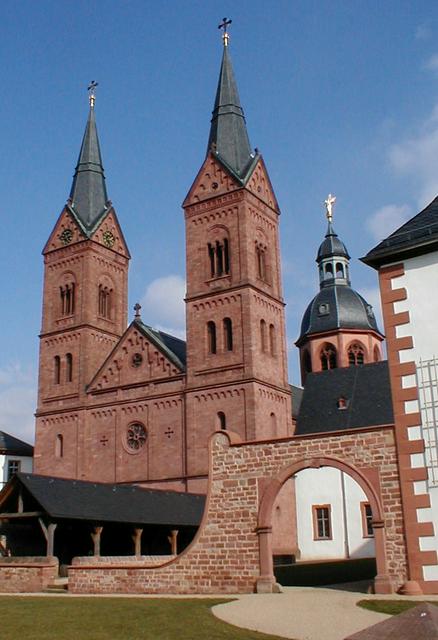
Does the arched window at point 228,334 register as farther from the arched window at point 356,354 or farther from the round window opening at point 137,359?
the arched window at point 356,354

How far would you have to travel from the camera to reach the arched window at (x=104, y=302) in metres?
50.4

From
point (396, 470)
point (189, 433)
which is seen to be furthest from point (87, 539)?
point (396, 470)

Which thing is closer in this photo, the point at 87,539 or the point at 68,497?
the point at 68,497

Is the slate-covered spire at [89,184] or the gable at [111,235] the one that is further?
the slate-covered spire at [89,184]

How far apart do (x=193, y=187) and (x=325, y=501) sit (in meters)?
20.1

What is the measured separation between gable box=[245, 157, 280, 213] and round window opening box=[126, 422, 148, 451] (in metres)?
15.4

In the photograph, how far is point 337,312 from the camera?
202 ft

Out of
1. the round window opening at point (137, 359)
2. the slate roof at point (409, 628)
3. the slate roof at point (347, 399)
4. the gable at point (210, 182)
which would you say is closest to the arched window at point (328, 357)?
the slate roof at point (347, 399)

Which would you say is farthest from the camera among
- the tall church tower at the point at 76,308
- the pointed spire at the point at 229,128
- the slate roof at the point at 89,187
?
the slate roof at the point at 89,187

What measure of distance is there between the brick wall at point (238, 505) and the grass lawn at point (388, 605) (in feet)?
9.69

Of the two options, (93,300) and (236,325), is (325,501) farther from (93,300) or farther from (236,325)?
(93,300)

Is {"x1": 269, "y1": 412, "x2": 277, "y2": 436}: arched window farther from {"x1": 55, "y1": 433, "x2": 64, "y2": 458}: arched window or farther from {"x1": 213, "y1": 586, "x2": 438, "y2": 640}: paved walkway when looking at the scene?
{"x1": 213, "y1": 586, "x2": 438, "y2": 640}: paved walkway

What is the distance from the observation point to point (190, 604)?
16016 millimetres

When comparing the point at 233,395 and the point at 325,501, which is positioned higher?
the point at 233,395
